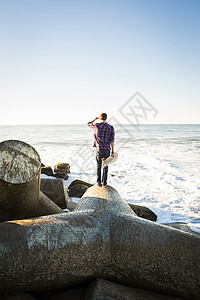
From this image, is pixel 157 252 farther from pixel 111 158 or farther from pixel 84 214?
pixel 111 158

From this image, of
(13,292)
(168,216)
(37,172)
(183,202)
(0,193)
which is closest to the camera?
(13,292)

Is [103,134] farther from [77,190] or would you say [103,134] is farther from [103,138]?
[77,190]

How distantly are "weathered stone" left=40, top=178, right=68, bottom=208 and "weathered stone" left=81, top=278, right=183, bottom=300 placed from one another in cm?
251

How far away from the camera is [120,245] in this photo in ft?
6.62

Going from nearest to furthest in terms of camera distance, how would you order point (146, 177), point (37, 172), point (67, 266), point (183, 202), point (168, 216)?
1. point (67, 266)
2. point (37, 172)
3. point (168, 216)
4. point (183, 202)
5. point (146, 177)

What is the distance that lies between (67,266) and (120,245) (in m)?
0.53

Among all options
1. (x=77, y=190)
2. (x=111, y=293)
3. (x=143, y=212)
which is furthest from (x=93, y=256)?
(x=77, y=190)

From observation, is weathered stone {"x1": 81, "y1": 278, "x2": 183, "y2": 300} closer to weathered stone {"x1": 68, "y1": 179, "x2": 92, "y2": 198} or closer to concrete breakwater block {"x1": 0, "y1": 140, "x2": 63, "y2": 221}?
concrete breakwater block {"x1": 0, "y1": 140, "x2": 63, "y2": 221}

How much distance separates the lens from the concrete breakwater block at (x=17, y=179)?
7.29ft

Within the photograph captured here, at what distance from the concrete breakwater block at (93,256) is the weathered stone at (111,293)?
3.4 inches

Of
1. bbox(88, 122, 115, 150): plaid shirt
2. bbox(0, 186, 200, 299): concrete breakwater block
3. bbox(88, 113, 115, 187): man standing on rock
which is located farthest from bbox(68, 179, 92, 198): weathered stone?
bbox(0, 186, 200, 299): concrete breakwater block

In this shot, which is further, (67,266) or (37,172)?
(37,172)

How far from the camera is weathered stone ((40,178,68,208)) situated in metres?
4.15

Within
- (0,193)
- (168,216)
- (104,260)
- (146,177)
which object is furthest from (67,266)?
(146,177)
